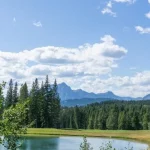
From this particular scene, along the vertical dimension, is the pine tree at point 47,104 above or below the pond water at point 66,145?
above

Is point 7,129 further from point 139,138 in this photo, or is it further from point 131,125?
point 131,125

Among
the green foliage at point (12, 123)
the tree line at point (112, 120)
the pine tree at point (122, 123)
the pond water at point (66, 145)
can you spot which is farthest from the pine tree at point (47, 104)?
the green foliage at point (12, 123)

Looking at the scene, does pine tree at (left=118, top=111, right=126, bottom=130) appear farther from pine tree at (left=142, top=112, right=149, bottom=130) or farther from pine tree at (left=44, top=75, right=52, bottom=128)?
pine tree at (left=44, top=75, right=52, bottom=128)

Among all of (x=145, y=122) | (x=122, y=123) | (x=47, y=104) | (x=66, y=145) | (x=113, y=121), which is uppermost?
(x=47, y=104)

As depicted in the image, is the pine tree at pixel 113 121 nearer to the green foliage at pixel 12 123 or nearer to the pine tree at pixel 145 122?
the pine tree at pixel 145 122

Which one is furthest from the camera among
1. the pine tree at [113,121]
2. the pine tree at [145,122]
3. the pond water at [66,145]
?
the pine tree at [113,121]

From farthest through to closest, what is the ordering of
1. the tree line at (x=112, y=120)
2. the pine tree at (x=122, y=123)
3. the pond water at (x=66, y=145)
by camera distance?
the tree line at (x=112, y=120), the pine tree at (x=122, y=123), the pond water at (x=66, y=145)

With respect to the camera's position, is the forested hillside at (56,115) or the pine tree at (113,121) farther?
the pine tree at (113,121)

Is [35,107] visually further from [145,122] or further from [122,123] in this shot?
[145,122]

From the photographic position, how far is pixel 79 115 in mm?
169875

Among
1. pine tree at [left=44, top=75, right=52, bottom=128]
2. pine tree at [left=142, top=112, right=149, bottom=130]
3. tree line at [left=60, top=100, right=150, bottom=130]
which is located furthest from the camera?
tree line at [left=60, top=100, right=150, bottom=130]

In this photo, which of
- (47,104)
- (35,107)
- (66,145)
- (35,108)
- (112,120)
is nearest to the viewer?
Result: (66,145)

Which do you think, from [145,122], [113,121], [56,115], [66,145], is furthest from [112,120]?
[66,145]

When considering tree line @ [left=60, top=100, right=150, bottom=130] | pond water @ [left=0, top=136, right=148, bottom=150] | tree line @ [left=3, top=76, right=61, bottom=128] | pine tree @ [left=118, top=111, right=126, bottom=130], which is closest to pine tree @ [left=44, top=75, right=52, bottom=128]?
tree line @ [left=3, top=76, right=61, bottom=128]
